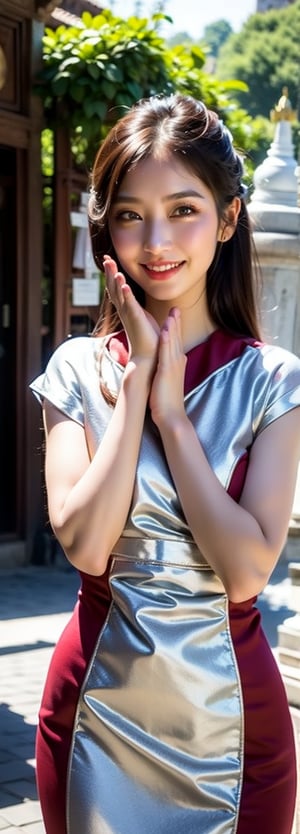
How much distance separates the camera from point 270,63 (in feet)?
196

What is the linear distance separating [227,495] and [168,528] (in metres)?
0.10

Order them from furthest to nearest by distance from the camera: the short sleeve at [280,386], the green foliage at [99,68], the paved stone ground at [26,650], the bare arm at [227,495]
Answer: the green foliage at [99,68], the paved stone ground at [26,650], the short sleeve at [280,386], the bare arm at [227,495]

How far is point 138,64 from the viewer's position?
7.03 meters

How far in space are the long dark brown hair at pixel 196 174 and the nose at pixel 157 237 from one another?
78 millimetres

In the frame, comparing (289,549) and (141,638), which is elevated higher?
(141,638)

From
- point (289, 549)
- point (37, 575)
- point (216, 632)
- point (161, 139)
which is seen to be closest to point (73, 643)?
point (216, 632)

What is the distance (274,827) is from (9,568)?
5.87 m

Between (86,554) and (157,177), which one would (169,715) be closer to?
(86,554)

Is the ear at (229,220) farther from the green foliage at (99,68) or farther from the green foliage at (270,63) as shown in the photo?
the green foliage at (270,63)

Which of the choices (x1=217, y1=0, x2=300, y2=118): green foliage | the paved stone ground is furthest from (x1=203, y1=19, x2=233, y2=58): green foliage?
the paved stone ground

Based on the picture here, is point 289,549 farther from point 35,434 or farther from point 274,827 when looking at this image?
point 35,434

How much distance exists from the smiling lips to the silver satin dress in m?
0.19

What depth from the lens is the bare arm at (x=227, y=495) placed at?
57.0 inches

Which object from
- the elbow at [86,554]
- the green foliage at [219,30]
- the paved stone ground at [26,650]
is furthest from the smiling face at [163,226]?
the green foliage at [219,30]
